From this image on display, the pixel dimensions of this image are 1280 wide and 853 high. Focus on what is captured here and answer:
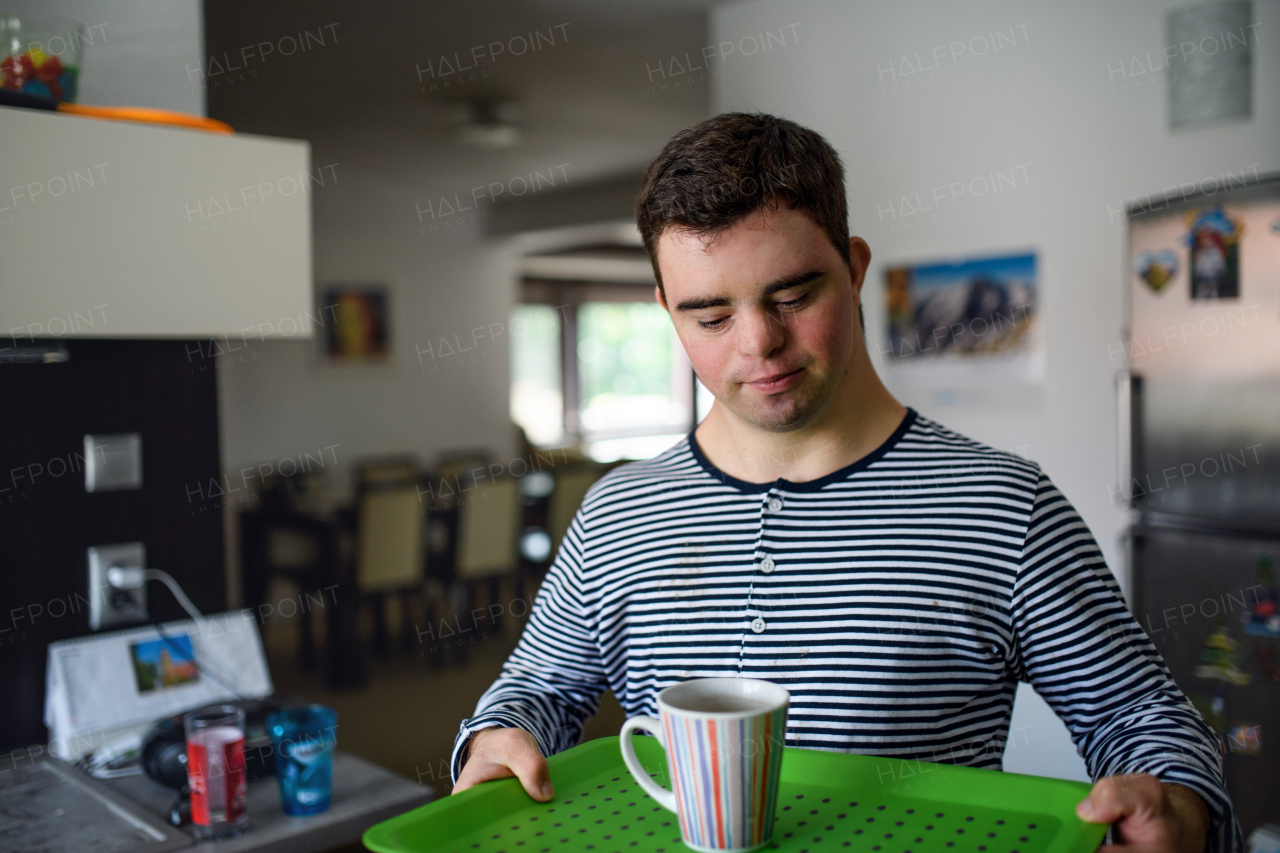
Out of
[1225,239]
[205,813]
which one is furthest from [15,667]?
[1225,239]

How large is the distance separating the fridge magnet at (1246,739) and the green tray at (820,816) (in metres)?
1.67

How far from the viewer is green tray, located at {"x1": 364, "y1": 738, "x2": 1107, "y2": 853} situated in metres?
0.70

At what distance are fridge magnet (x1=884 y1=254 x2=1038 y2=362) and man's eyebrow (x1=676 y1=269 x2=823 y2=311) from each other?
2056mm

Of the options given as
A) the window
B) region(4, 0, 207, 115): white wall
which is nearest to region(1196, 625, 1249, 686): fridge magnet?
region(4, 0, 207, 115): white wall

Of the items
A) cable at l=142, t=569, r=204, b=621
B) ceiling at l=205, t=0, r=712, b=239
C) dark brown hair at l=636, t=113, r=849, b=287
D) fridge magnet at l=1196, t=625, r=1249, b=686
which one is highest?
ceiling at l=205, t=0, r=712, b=239

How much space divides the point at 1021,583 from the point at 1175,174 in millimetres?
1931

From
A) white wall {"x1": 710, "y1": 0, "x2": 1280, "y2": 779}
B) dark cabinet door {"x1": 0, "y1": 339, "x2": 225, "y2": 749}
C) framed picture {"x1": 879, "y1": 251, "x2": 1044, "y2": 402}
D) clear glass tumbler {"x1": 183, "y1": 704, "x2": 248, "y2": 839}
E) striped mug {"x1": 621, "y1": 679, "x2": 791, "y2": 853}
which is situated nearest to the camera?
striped mug {"x1": 621, "y1": 679, "x2": 791, "y2": 853}

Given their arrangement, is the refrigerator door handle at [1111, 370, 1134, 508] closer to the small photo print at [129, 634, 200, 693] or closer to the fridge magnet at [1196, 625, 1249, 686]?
the fridge magnet at [1196, 625, 1249, 686]

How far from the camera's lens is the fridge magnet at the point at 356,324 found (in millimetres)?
6125

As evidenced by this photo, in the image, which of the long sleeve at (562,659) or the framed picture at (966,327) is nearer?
the long sleeve at (562,659)

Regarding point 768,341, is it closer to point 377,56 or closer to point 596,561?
point 596,561

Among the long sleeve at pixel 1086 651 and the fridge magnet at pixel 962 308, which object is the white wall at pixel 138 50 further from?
the fridge magnet at pixel 962 308

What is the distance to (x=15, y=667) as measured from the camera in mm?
1687

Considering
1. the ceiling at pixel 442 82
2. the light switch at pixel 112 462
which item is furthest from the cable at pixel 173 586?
the ceiling at pixel 442 82
